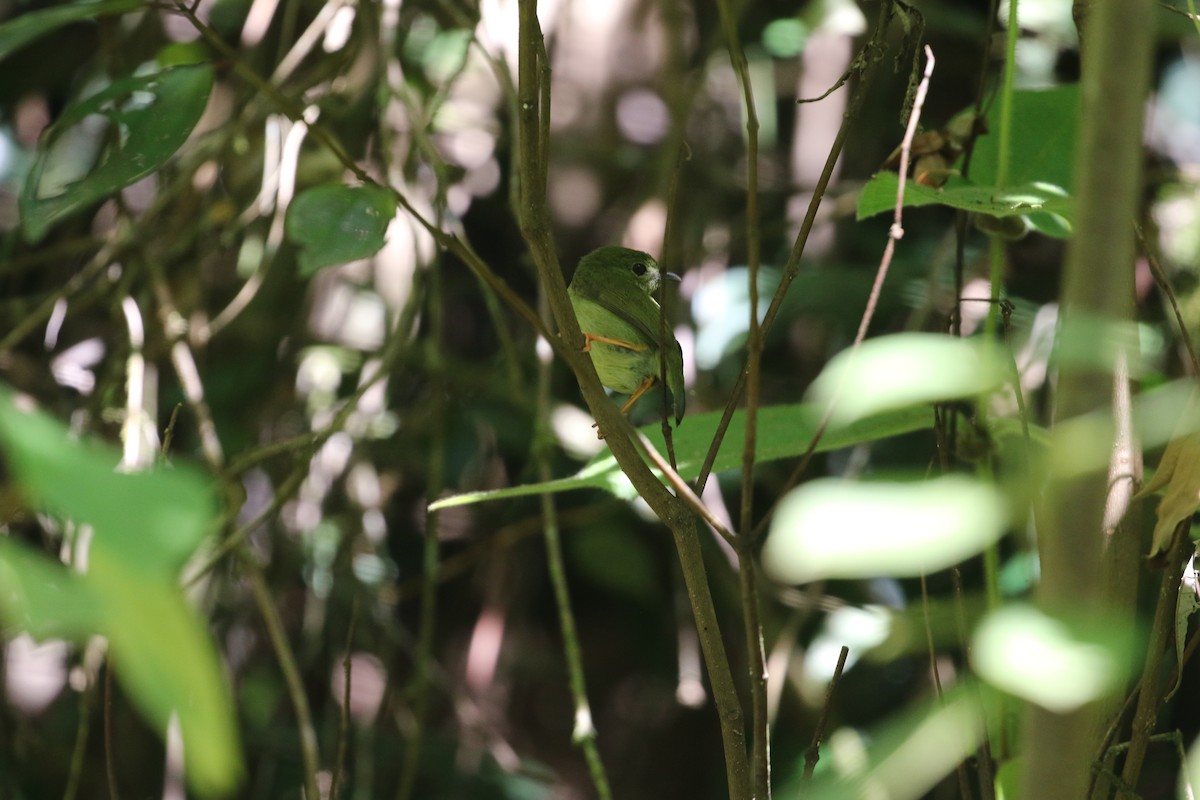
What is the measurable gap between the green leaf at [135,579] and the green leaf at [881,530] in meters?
0.25

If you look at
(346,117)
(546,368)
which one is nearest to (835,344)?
(546,368)

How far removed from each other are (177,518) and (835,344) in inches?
131

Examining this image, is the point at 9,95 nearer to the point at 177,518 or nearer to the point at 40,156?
the point at 40,156

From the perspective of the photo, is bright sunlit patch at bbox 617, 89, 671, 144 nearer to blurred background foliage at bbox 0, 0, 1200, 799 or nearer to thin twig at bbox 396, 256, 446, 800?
blurred background foliage at bbox 0, 0, 1200, 799

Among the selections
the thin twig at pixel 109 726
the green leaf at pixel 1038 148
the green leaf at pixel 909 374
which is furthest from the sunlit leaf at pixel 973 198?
the thin twig at pixel 109 726

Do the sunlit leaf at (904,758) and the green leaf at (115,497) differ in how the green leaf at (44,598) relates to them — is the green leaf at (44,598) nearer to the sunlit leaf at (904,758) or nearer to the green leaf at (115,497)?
the green leaf at (115,497)

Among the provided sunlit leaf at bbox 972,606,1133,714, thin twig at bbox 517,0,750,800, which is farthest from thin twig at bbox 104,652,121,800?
sunlit leaf at bbox 972,606,1133,714

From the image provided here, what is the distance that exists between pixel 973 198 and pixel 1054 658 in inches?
48.9

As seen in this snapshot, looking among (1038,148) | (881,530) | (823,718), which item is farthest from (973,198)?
(881,530)

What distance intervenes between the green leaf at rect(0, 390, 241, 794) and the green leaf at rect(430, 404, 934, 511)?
1052 millimetres

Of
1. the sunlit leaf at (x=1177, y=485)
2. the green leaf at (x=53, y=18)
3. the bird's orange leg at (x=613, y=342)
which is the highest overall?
the green leaf at (x=53, y=18)

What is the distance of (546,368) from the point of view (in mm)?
2820

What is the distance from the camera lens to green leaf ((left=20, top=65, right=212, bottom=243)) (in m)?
1.98

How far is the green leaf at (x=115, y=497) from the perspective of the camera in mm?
450
